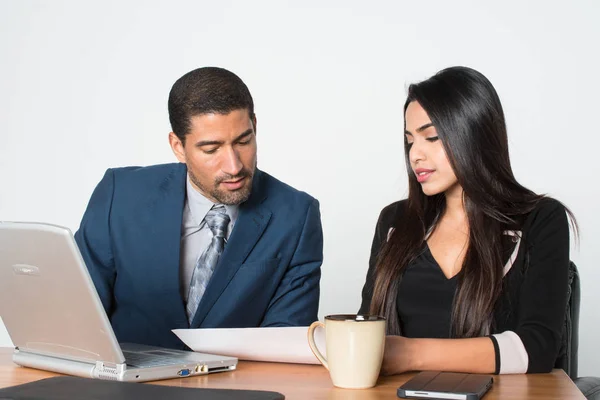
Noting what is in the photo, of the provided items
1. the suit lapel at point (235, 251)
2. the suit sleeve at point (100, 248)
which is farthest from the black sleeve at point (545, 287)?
the suit sleeve at point (100, 248)

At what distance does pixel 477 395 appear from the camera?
138 centimetres

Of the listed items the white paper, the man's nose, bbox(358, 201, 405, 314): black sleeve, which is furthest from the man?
the white paper

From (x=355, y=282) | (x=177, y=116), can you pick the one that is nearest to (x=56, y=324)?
(x=177, y=116)

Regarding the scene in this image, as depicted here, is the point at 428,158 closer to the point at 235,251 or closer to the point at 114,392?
the point at 235,251

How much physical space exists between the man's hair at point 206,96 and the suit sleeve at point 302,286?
388mm

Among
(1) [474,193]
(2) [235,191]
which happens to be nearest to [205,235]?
(2) [235,191]

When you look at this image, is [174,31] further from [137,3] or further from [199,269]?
[199,269]

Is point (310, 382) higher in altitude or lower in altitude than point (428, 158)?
lower

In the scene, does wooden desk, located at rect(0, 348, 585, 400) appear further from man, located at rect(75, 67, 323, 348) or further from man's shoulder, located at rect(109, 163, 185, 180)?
man's shoulder, located at rect(109, 163, 185, 180)

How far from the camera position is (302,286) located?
2.50 m

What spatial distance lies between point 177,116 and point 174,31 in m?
1.97

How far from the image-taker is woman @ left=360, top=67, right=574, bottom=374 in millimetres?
2096

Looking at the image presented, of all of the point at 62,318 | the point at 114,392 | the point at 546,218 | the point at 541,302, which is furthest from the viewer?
the point at 546,218

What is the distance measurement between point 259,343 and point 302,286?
729 millimetres
